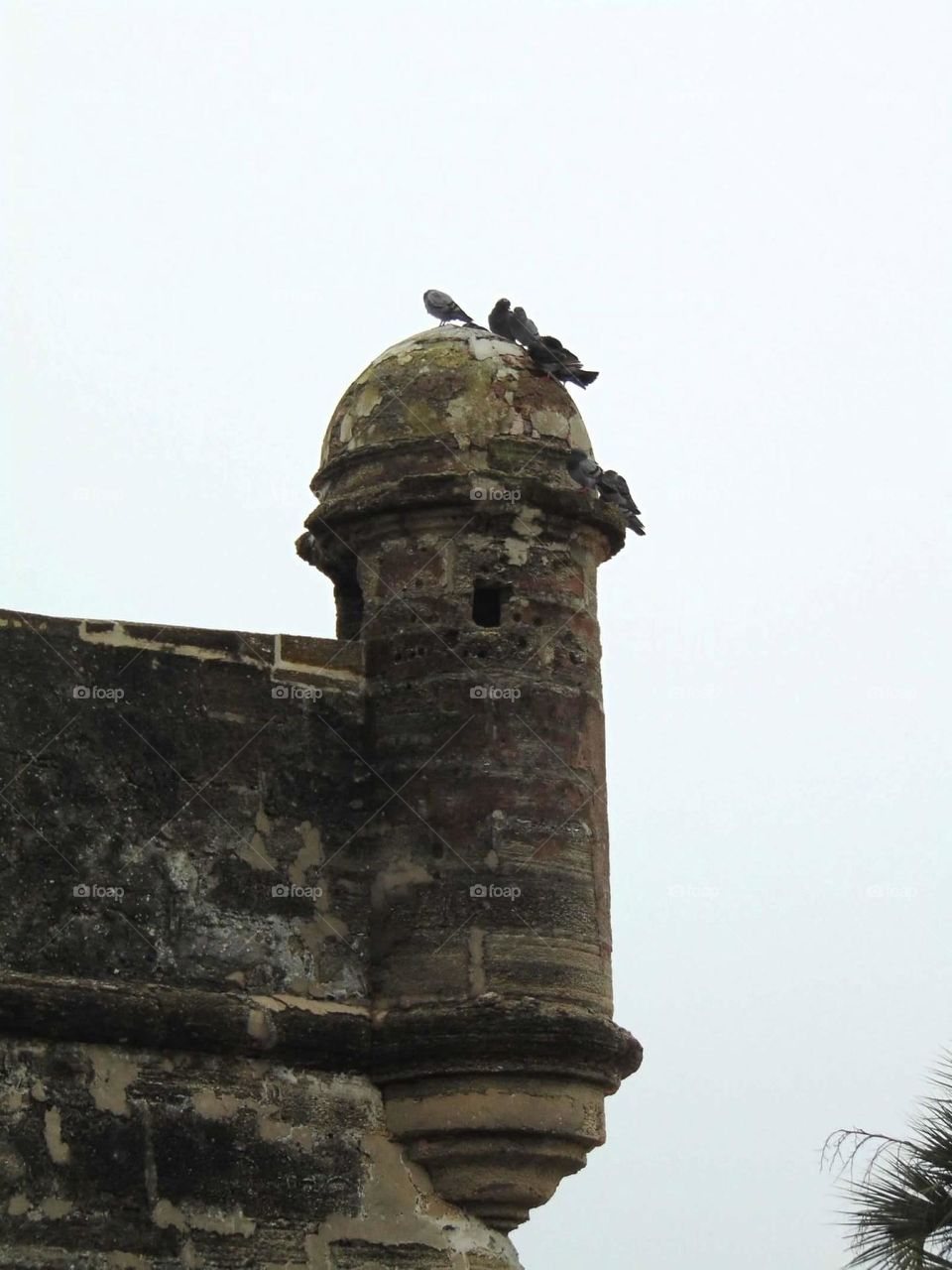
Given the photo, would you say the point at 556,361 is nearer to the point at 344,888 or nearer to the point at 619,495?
the point at 619,495

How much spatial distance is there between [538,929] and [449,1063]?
0.66 metres

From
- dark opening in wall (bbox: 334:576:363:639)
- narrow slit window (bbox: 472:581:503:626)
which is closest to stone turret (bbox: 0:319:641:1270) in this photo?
→ narrow slit window (bbox: 472:581:503:626)

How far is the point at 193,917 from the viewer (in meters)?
10.9

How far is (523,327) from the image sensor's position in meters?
12.3

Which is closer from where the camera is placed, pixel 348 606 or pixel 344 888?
pixel 344 888

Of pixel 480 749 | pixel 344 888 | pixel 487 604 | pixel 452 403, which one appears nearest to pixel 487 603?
pixel 487 604

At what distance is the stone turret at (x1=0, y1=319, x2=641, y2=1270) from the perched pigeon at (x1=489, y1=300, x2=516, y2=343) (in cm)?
26

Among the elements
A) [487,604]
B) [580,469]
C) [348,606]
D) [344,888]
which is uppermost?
[580,469]

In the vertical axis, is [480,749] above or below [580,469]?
below

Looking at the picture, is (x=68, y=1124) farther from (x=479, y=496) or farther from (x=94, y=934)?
(x=479, y=496)

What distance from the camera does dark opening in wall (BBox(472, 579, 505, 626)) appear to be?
38.3ft

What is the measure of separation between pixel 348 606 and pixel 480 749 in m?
1.16

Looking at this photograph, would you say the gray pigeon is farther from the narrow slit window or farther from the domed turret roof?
the narrow slit window

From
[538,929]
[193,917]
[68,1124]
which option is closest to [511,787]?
[538,929]
